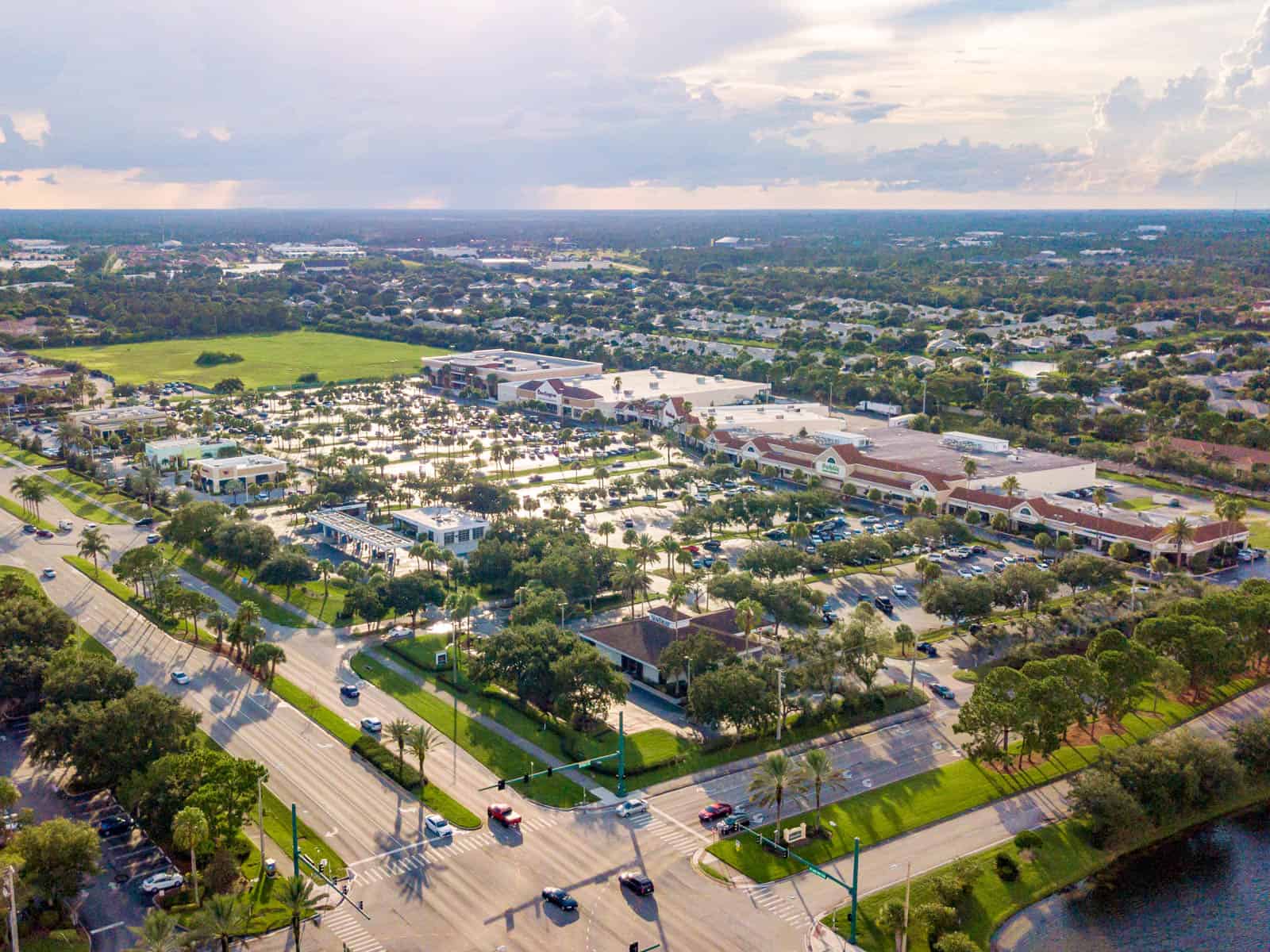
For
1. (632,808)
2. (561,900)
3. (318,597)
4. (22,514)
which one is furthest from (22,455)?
(561,900)

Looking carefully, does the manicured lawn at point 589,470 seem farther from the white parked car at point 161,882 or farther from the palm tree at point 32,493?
the white parked car at point 161,882

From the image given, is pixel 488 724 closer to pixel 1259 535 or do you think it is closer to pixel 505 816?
pixel 505 816

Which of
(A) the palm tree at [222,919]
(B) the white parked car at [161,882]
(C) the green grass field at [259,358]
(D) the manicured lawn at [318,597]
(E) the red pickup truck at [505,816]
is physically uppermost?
(A) the palm tree at [222,919]

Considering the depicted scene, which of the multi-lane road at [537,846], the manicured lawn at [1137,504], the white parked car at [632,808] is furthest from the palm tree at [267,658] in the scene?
the manicured lawn at [1137,504]

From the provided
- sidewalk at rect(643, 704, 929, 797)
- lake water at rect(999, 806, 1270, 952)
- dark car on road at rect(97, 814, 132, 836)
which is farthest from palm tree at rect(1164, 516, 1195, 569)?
dark car on road at rect(97, 814, 132, 836)

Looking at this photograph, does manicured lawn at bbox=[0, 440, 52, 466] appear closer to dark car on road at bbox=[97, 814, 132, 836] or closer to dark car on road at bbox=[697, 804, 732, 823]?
dark car on road at bbox=[97, 814, 132, 836]

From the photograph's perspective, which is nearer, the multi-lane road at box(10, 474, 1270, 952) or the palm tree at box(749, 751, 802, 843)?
the multi-lane road at box(10, 474, 1270, 952)

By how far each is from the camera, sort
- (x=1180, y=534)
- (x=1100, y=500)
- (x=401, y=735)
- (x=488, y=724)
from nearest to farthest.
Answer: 1. (x=401, y=735)
2. (x=488, y=724)
3. (x=1180, y=534)
4. (x=1100, y=500)
